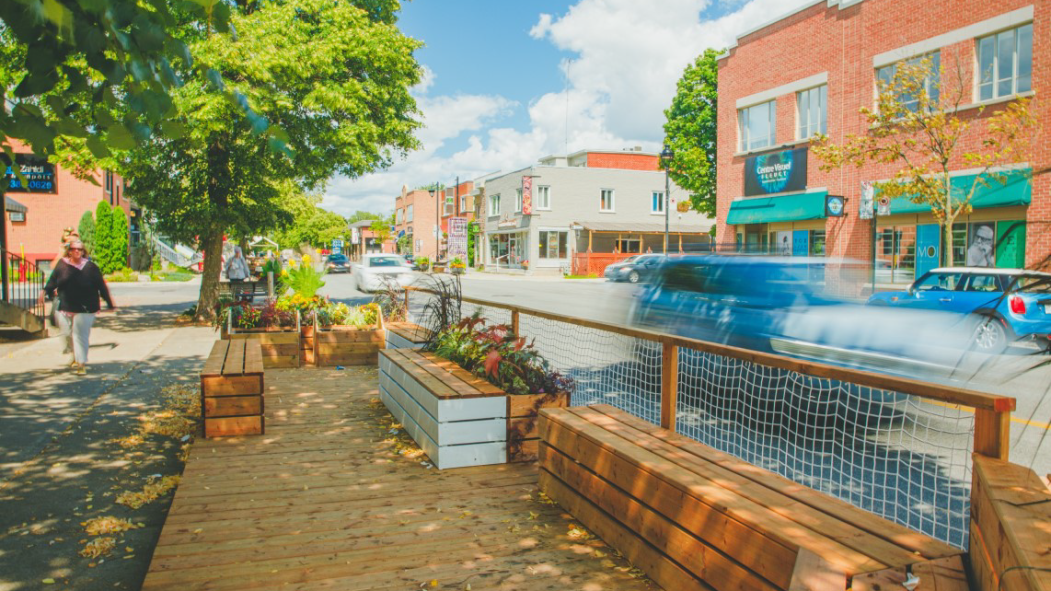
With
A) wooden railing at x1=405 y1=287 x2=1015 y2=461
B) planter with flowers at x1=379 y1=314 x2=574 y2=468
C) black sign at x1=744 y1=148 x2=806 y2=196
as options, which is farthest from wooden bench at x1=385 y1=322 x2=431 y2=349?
black sign at x1=744 y1=148 x2=806 y2=196

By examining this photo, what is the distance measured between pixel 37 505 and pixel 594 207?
46.9 meters

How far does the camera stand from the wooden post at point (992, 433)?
256 centimetres

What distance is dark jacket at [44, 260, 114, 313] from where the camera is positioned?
31.5 feet

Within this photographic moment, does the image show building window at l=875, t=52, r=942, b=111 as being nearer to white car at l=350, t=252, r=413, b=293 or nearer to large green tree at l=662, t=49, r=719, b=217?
large green tree at l=662, t=49, r=719, b=217

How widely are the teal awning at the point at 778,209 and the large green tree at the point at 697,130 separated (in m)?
7.62

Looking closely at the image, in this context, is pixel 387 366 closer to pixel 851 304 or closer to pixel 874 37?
pixel 851 304

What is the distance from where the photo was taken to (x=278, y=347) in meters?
9.73

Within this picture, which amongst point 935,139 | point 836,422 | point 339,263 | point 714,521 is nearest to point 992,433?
point 714,521

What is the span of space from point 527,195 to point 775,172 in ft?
78.6

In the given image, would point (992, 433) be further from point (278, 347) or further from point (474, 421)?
point (278, 347)

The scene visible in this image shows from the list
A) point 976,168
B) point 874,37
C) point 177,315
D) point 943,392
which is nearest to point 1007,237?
point 943,392

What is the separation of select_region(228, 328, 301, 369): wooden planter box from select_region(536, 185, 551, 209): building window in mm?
39806

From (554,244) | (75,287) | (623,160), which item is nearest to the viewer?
(75,287)

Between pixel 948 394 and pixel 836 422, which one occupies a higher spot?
pixel 948 394
